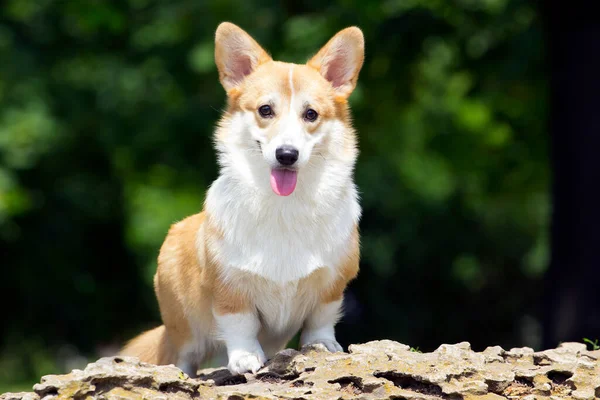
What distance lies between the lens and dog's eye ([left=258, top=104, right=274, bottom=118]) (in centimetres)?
502

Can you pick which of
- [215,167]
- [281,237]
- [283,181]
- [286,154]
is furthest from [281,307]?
[215,167]

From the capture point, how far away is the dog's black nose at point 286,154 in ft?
15.7

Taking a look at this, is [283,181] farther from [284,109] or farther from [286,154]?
[284,109]

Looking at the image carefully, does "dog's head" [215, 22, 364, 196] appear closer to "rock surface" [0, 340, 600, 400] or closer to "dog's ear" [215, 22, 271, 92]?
"dog's ear" [215, 22, 271, 92]

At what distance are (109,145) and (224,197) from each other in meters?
7.97

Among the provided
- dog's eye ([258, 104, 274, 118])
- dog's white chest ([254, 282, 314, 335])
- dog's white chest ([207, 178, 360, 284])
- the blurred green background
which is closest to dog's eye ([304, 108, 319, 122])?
dog's eye ([258, 104, 274, 118])

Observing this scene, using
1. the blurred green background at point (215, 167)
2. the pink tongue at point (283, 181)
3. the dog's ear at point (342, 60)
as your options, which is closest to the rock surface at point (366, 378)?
the pink tongue at point (283, 181)

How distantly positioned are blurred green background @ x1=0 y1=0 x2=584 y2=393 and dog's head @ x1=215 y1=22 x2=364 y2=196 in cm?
443

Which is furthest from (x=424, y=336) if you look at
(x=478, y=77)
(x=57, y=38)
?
(x=57, y=38)

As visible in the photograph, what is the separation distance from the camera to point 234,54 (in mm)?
5359

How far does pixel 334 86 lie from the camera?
5410 millimetres

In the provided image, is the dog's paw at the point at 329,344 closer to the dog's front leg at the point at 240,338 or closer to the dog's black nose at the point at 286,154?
the dog's front leg at the point at 240,338

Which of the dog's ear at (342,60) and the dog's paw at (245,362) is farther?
the dog's ear at (342,60)

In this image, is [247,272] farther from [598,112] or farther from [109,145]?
[109,145]
